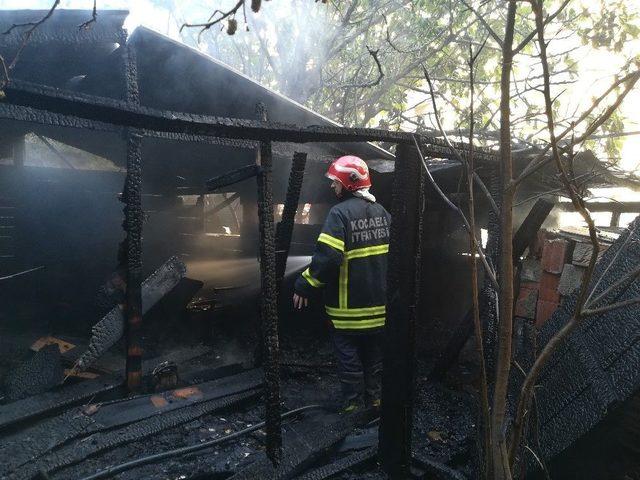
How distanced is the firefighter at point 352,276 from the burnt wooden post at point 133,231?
4.90 ft

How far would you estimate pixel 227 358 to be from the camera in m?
5.70

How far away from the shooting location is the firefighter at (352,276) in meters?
3.88

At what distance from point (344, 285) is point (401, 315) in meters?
1.25

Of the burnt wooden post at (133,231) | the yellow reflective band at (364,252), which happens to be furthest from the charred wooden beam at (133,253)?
the yellow reflective band at (364,252)

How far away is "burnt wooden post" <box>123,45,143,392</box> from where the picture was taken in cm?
370

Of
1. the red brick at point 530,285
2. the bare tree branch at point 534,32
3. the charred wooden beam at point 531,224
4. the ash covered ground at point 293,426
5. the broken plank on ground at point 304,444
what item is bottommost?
the ash covered ground at point 293,426

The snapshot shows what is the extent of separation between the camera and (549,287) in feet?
12.5

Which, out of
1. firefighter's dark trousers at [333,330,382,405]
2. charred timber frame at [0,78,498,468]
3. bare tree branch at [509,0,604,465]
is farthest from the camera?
firefighter's dark trousers at [333,330,382,405]

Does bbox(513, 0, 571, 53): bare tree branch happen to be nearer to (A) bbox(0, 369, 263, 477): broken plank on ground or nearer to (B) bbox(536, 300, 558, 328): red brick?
(B) bbox(536, 300, 558, 328): red brick

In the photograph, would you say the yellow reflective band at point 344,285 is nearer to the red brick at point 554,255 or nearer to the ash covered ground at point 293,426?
the ash covered ground at point 293,426

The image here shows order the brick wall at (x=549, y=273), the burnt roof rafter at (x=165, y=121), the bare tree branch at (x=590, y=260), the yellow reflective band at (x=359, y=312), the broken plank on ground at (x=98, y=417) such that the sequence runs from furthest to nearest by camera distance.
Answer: the yellow reflective band at (x=359, y=312)
the brick wall at (x=549, y=273)
the broken plank on ground at (x=98, y=417)
the burnt roof rafter at (x=165, y=121)
the bare tree branch at (x=590, y=260)

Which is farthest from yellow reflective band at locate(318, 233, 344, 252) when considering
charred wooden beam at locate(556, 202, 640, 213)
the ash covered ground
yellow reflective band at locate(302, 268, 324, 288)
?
charred wooden beam at locate(556, 202, 640, 213)

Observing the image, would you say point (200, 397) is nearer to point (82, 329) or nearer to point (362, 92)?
point (82, 329)

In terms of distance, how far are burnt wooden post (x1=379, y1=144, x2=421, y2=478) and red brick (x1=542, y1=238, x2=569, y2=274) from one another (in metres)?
1.78
